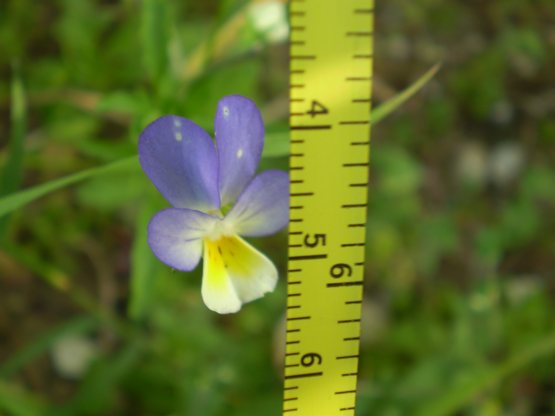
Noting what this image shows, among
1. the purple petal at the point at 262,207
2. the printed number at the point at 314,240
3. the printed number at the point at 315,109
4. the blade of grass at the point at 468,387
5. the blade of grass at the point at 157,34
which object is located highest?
the blade of grass at the point at 157,34

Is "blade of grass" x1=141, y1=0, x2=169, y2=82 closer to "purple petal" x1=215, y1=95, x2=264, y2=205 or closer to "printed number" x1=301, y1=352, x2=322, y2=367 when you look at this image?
"purple petal" x1=215, y1=95, x2=264, y2=205

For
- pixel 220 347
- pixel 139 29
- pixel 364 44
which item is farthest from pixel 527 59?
pixel 364 44

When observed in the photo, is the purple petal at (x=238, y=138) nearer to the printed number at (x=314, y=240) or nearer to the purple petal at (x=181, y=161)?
the purple petal at (x=181, y=161)

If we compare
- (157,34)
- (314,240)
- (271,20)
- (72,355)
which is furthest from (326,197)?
(72,355)

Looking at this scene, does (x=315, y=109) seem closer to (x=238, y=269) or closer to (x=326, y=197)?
(x=326, y=197)

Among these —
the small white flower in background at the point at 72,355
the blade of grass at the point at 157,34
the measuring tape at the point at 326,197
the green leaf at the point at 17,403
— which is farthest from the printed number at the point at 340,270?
the small white flower in background at the point at 72,355

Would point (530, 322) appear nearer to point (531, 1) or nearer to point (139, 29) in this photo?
point (531, 1)

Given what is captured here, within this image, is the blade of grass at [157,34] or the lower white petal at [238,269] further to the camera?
the blade of grass at [157,34]
